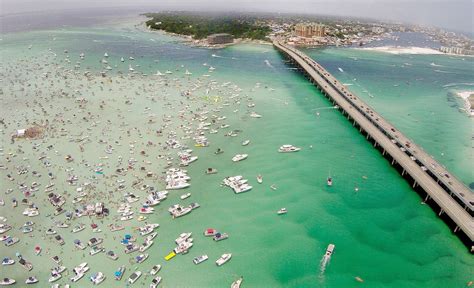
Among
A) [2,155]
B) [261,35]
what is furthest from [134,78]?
[261,35]

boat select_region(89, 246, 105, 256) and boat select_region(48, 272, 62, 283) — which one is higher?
boat select_region(89, 246, 105, 256)

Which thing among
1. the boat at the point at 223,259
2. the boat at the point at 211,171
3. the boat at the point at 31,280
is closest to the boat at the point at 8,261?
the boat at the point at 31,280

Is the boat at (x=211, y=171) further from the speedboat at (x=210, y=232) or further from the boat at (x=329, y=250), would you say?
the boat at (x=329, y=250)

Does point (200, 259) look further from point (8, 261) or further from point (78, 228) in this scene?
point (8, 261)

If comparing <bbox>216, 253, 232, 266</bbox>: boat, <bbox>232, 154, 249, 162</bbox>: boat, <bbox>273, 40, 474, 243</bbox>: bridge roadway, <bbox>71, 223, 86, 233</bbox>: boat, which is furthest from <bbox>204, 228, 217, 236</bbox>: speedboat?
<bbox>273, 40, 474, 243</bbox>: bridge roadway

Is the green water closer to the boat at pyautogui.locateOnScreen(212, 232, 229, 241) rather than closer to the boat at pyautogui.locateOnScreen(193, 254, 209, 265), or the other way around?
the boat at pyautogui.locateOnScreen(193, 254, 209, 265)

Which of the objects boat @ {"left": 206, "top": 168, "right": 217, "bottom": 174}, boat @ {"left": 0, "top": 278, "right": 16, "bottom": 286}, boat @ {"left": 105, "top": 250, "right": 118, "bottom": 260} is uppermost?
boat @ {"left": 206, "top": 168, "right": 217, "bottom": 174}

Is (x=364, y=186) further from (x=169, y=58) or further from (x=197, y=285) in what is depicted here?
(x=169, y=58)
